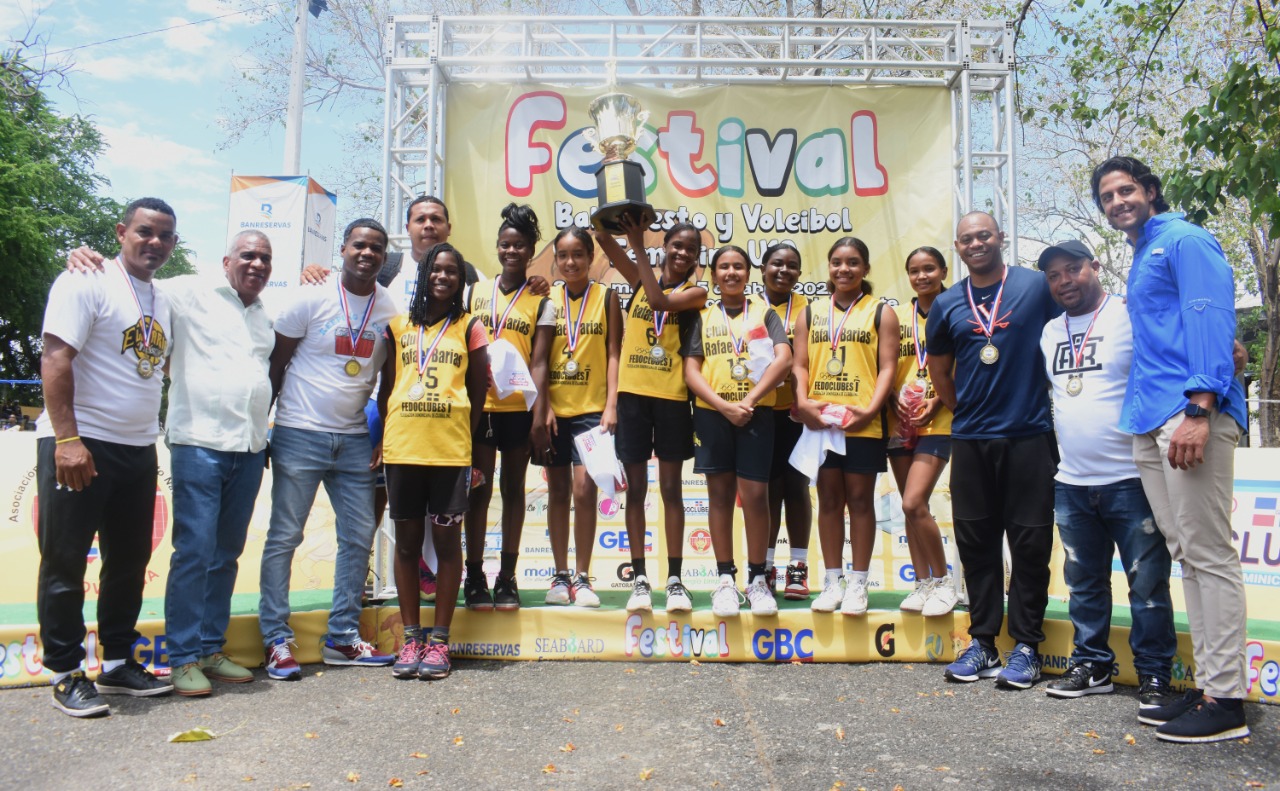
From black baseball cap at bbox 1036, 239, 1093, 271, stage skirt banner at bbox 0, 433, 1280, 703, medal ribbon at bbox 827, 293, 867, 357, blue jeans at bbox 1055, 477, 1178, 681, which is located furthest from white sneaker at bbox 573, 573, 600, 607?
black baseball cap at bbox 1036, 239, 1093, 271

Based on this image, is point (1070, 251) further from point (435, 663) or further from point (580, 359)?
point (435, 663)

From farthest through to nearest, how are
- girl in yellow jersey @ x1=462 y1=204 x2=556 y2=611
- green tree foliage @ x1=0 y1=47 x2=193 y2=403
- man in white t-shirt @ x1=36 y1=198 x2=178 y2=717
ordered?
green tree foliage @ x1=0 y1=47 x2=193 y2=403 < girl in yellow jersey @ x1=462 y1=204 x2=556 y2=611 < man in white t-shirt @ x1=36 y1=198 x2=178 y2=717

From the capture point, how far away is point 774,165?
6.38 meters

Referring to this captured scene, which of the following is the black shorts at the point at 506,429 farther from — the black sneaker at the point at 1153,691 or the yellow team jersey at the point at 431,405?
the black sneaker at the point at 1153,691

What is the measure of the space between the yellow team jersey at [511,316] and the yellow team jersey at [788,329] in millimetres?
1298

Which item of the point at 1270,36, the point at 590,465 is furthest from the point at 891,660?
the point at 1270,36

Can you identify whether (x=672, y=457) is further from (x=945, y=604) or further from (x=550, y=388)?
(x=945, y=604)

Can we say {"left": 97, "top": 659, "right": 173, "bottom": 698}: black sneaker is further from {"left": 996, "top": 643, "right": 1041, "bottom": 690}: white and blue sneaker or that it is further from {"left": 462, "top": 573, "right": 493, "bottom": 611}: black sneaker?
{"left": 996, "top": 643, "right": 1041, "bottom": 690}: white and blue sneaker

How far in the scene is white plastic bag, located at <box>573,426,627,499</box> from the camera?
4105mm

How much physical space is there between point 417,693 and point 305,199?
20.5ft

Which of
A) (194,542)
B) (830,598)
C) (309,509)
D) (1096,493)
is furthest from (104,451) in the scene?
(1096,493)

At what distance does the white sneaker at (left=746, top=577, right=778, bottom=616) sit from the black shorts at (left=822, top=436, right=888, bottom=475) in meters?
0.69

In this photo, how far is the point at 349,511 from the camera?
13.5 ft

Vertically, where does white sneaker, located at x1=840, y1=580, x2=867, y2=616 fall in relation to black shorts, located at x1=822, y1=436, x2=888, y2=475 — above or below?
below
